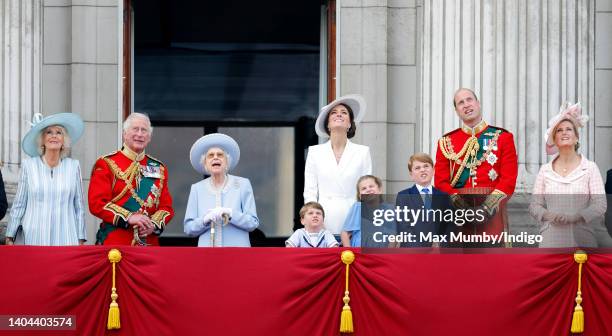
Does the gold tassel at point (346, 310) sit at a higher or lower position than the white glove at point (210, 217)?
lower

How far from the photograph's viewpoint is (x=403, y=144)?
1497 centimetres

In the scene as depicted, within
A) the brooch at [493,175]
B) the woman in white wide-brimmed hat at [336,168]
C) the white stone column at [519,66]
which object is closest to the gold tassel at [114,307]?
the woman in white wide-brimmed hat at [336,168]

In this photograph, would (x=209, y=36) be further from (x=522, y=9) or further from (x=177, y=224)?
(x=522, y=9)

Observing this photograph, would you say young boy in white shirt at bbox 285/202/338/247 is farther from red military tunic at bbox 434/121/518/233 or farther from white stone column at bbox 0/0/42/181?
white stone column at bbox 0/0/42/181

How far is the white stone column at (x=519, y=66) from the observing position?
48.0 ft

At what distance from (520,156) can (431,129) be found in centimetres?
95

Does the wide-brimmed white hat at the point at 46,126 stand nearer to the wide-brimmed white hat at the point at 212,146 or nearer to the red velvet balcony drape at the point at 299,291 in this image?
the wide-brimmed white hat at the point at 212,146

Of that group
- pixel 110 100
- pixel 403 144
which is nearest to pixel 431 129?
pixel 403 144

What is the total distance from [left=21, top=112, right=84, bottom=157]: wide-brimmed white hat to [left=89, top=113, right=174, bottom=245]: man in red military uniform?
1.54ft

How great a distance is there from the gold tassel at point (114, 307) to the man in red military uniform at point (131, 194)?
90 centimetres

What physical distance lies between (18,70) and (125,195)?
3281 mm

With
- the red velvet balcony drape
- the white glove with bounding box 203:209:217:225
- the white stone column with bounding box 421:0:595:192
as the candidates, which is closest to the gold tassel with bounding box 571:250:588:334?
the red velvet balcony drape

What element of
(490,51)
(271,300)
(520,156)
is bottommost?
(271,300)

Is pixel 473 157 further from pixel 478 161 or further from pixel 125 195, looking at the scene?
pixel 125 195
